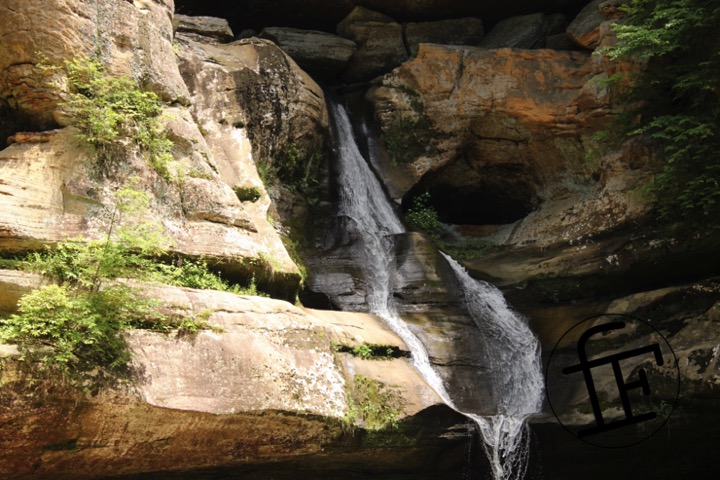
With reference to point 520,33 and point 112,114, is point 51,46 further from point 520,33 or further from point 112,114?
point 520,33

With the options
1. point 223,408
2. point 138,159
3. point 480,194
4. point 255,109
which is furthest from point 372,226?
point 223,408

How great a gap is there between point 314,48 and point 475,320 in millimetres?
8749

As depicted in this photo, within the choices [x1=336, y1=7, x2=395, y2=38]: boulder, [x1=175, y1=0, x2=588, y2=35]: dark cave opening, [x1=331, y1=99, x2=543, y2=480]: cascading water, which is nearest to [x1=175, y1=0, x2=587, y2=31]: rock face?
[x1=175, y1=0, x2=588, y2=35]: dark cave opening

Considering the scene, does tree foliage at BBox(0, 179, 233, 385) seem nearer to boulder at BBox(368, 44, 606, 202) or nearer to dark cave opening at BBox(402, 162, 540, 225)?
boulder at BBox(368, 44, 606, 202)

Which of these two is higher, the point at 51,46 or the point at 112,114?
the point at 51,46

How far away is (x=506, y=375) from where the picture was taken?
11.5m

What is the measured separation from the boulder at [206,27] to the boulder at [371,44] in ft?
12.7

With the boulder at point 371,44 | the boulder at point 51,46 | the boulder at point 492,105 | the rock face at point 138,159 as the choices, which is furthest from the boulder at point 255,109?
the boulder at point 371,44

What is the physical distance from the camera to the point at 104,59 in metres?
9.81

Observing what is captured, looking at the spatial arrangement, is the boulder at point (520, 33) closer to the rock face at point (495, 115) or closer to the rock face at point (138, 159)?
the rock face at point (495, 115)

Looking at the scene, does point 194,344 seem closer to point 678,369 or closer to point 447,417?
point 447,417

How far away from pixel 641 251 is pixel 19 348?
403 inches

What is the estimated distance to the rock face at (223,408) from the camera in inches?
267

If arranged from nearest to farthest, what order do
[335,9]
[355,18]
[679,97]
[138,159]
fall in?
[138,159], [679,97], [355,18], [335,9]
